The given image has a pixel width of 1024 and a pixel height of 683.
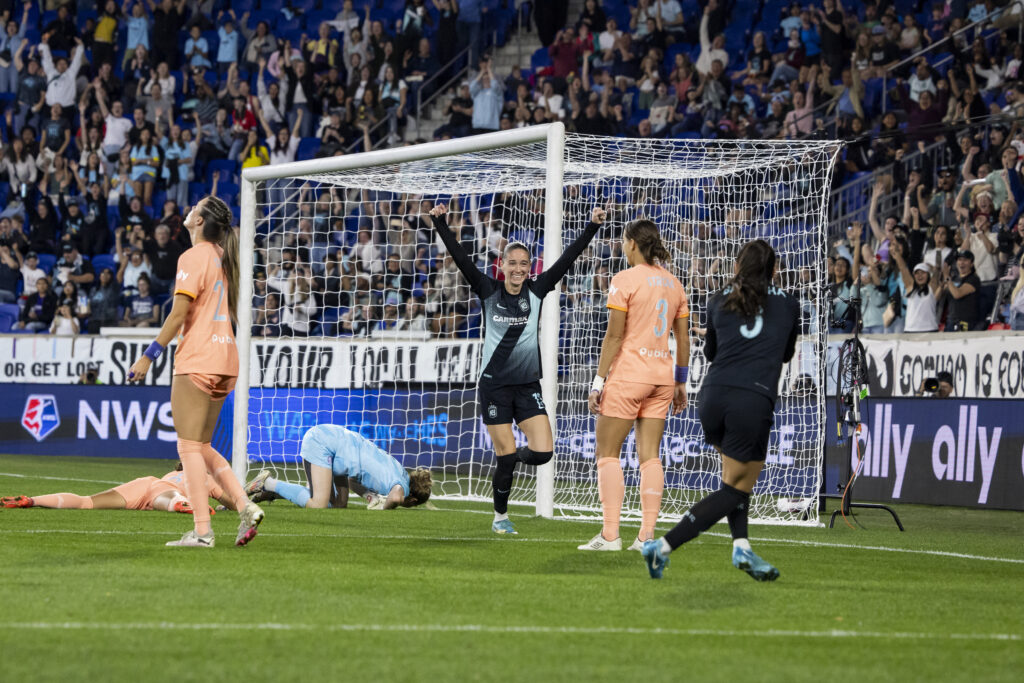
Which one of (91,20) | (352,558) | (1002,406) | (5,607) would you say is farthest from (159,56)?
(5,607)

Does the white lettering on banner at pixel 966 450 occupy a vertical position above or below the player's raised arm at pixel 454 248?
below

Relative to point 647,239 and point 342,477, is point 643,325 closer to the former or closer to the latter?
point 647,239

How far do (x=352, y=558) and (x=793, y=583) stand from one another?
256 centimetres

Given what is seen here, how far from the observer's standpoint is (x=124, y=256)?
75.7 ft

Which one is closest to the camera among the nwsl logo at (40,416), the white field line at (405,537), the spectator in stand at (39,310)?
the white field line at (405,537)

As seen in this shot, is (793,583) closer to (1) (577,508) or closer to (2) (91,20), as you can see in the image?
(1) (577,508)

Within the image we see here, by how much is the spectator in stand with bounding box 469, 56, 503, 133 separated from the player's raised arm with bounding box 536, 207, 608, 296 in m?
13.7

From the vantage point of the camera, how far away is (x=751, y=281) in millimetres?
7055

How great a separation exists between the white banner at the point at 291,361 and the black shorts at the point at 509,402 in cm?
768

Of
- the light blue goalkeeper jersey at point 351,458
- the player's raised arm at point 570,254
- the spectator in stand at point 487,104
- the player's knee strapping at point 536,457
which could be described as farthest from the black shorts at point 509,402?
the spectator in stand at point 487,104

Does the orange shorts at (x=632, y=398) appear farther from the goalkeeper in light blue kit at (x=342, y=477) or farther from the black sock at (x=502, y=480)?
the goalkeeper in light blue kit at (x=342, y=477)

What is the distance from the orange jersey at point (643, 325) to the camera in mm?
8508

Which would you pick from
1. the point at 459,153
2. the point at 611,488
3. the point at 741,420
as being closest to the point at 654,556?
the point at 741,420

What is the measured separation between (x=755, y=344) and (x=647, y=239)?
70.3 inches
